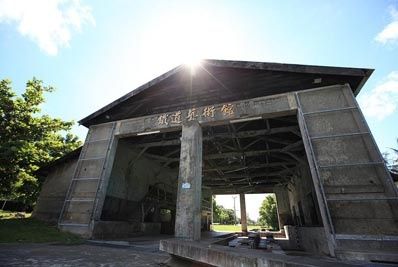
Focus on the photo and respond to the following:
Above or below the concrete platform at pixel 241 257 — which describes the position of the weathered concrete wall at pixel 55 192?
above

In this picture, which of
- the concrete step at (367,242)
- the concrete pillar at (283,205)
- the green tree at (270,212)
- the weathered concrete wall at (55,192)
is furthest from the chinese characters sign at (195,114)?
the green tree at (270,212)

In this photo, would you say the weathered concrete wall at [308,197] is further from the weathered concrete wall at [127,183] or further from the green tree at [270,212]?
the green tree at [270,212]

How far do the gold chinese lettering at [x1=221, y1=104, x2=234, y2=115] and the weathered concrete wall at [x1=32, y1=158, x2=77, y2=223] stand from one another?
373 inches

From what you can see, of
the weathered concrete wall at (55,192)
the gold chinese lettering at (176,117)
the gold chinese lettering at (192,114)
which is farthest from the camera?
the weathered concrete wall at (55,192)

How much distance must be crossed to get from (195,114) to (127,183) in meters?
6.51

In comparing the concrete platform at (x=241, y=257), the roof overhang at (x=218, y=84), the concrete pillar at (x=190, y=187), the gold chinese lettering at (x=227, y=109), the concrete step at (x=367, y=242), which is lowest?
the concrete platform at (x=241, y=257)

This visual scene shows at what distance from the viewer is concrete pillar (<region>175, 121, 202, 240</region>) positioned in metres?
7.36

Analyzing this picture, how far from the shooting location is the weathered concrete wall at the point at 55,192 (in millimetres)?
11617

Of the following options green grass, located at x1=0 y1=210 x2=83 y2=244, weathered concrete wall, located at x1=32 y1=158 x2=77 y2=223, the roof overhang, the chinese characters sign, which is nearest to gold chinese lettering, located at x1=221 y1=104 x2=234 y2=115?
the chinese characters sign

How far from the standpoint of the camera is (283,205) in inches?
815

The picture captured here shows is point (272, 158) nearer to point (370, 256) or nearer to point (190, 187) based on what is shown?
point (190, 187)

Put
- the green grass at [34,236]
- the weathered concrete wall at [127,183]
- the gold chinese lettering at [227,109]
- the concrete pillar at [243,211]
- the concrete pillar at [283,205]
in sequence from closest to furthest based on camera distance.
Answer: the green grass at [34,236], the gold chinese lettering at [227,109], the weathered concrete wall at [127,183], the concrete pillar at [283,205], the concrete pillar at [243,211]

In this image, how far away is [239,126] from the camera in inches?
418

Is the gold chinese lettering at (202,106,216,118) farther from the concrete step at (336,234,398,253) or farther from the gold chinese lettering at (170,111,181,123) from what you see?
the concrete step at (336,234,398,253)
